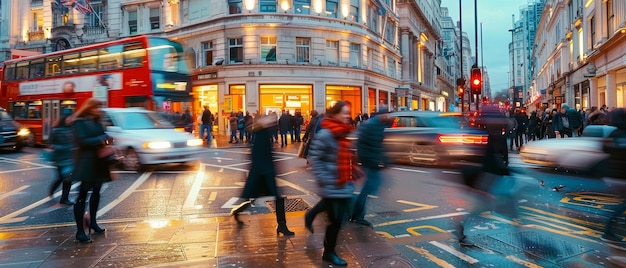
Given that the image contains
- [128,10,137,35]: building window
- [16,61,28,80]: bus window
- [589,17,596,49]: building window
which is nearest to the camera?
[16,61,28,80]: bus window

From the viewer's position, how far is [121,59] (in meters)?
17.3

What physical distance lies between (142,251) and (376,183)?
3.07 m

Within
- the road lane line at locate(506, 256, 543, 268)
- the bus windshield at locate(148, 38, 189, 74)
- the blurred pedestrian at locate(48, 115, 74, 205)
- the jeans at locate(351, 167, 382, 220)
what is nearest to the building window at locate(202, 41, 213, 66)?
the bus windshield at locate(148, 38, 189, 74)

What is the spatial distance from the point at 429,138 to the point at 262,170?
7367mm

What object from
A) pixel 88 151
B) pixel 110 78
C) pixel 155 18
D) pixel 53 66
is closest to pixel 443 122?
pixel 88 151

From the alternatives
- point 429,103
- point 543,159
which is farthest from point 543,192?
point 429,103

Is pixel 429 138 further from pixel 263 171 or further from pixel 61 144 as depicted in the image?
pixel 61 144

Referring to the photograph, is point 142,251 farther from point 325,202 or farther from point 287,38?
point 287,38

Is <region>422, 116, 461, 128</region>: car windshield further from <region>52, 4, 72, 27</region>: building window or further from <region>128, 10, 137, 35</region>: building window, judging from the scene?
<region>52, 4, 72, 27</region>: building window

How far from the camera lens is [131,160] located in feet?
39.2

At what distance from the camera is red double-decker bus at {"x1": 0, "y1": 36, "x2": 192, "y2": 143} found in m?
16.9

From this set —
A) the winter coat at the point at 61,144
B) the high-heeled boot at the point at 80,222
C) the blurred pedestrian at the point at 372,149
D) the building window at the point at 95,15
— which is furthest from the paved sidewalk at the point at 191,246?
the building window at the point at 95,15

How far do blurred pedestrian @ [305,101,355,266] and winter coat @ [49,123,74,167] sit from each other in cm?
517

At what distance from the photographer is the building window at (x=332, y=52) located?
105ft
